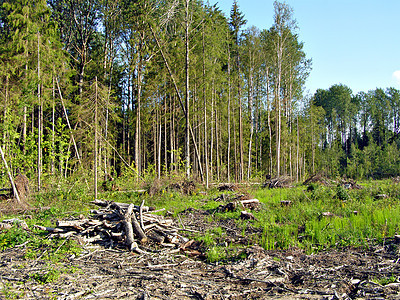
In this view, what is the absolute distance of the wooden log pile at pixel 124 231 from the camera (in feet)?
19.4

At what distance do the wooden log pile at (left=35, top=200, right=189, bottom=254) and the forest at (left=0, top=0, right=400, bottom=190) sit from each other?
16.0 ft

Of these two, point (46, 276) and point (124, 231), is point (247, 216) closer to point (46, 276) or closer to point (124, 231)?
point (124, 231)

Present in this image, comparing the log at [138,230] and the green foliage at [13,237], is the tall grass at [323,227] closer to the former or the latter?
the log at [138,230]

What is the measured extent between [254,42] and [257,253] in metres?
23.8

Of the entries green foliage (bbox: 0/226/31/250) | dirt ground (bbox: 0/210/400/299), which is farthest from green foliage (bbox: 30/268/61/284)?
green foliage (bbox: 0/226/31/250)

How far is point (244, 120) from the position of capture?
34.7 metres

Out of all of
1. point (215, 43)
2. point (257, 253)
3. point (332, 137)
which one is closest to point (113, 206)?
point (257, 253)

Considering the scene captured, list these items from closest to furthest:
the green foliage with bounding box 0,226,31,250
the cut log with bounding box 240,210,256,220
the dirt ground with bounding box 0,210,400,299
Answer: the dirt ground with bounding box 0,210,400,299 → the green foliage with bounding box 0,226,31,250 → the cut log with bounding box 240,210,256,220

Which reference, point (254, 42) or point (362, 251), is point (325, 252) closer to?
point (362, 251)

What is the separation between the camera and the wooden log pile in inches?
233

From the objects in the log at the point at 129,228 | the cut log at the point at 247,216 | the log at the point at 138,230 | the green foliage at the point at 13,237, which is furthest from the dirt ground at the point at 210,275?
the cut log at the point at 247,216

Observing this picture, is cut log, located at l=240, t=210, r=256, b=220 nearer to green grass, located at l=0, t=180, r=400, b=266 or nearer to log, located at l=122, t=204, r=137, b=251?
green grass, located at l=0, t=180, r=400, b=266

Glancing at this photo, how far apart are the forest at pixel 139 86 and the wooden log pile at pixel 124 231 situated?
4.86 meters

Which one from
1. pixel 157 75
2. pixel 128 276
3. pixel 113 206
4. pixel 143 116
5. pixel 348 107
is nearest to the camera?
pixel 128 276
